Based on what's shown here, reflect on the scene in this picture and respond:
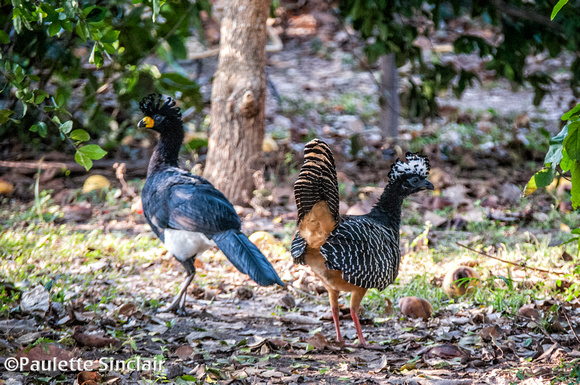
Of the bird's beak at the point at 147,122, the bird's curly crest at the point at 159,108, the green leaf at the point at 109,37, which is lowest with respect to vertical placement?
the bird's beak at the point at 147,122

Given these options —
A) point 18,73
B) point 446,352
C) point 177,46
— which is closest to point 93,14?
point 18,73

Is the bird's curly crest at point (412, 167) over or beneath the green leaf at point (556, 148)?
beneath

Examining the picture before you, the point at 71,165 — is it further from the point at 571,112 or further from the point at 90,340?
the point at 571,112

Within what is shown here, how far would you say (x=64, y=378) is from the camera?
109 inches

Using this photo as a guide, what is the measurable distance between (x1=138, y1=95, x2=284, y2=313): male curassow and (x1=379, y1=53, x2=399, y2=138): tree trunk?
3.65m

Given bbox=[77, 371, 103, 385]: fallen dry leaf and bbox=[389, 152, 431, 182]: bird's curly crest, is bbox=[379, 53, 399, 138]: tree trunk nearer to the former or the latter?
bbox=[389, 152, 431, 182]: bird's curly crest

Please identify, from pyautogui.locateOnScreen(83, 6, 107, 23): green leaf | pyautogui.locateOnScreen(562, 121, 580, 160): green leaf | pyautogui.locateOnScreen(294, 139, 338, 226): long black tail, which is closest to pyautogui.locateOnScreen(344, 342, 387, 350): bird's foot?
pyautogui.locateOnScreen(294, 139, 338, 226): long black tail

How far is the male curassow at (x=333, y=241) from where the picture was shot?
10.7 feet

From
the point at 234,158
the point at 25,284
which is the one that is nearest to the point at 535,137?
A: the point at 234,158

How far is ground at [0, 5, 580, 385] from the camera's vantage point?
301 cm

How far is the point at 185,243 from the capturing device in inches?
160

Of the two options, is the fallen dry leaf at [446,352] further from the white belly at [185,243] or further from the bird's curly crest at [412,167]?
the white belly at [185,243]

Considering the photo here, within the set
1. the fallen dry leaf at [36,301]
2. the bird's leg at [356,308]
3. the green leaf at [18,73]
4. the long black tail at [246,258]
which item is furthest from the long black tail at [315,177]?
the fallen dry leaf at [36,301]

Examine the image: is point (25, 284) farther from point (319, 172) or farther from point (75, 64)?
point (75, 64)
